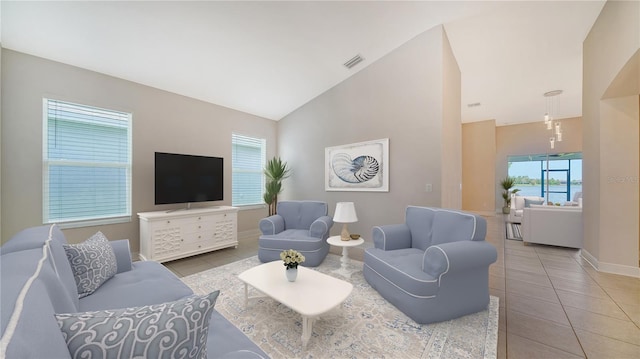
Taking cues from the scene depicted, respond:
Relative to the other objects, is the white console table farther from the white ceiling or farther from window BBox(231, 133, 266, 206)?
the white ceiling

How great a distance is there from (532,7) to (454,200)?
A: 2948 millimetres

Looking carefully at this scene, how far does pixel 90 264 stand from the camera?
5.62 ft

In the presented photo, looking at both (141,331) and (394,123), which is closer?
(141,331)

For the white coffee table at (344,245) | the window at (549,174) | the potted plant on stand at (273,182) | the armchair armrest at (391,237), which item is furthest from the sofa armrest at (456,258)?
the window at (549,174)

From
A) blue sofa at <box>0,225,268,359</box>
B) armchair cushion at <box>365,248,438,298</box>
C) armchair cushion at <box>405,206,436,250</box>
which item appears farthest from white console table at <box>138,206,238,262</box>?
armchair cushion at <box>405,206,436,250</box>

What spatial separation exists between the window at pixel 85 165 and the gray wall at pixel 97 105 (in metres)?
0.09

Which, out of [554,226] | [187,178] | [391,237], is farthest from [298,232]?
[554,226]

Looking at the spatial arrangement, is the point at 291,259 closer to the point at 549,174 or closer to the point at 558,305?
the point at 558,305

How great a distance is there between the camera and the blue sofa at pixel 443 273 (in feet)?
6.51

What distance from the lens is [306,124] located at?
5215 millimetres

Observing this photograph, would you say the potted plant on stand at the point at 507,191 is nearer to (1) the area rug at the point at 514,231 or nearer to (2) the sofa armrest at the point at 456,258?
(1) the area rug at the point at 514,231

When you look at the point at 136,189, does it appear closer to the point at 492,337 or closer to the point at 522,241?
the point at 492,337

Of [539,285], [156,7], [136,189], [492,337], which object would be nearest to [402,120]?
[539,285]

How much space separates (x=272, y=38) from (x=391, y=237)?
3069mm
